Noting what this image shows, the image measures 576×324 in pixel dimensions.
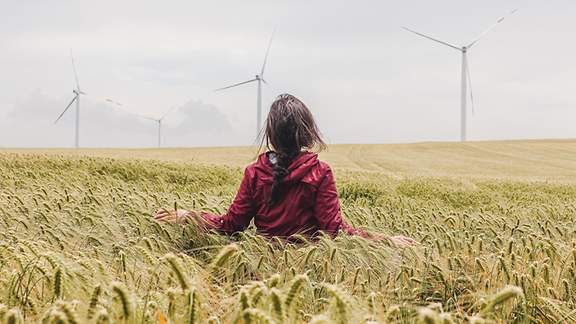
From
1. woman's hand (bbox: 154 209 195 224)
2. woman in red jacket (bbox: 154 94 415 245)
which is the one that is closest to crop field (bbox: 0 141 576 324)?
woman's hand (bbox: 154 209 195 224)

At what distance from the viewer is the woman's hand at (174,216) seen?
5.39 m

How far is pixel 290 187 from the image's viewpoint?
510 centimetres

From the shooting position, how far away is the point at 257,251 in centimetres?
454

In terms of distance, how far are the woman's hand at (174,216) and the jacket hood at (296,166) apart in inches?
32.6

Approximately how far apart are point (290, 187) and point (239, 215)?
0.53 meters

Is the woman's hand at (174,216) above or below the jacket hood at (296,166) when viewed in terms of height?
below

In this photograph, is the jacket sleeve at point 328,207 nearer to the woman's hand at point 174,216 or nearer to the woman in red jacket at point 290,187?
the woman in red jacket at point 290,187

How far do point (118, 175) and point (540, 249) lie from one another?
473 inches

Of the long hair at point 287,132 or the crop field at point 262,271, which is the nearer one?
the crop field at point 262,271

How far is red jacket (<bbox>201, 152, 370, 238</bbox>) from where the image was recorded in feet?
16.2

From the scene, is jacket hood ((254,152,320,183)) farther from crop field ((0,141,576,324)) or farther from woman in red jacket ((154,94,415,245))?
crop field ((0,141,576,324))

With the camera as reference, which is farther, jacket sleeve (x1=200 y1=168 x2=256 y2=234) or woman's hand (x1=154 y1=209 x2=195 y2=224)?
woman's hand (x1=154 y1=209 x2=195 y2=224)

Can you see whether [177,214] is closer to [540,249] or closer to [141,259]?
[141,259]

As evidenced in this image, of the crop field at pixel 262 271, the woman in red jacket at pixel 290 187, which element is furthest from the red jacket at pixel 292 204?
the crop field at pixel 262 271
